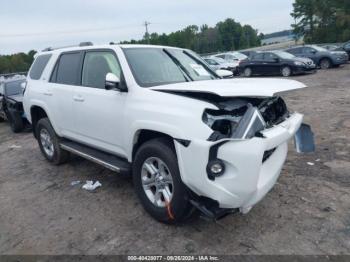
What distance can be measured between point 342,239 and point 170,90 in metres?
2.20

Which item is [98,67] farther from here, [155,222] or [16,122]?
[16,122]

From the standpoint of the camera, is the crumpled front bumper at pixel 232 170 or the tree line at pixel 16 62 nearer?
the crumpled front bumper at pixel 232 170

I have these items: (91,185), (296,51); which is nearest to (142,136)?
(91,185)

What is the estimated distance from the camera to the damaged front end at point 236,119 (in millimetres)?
3107

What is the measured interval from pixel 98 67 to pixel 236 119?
231cm

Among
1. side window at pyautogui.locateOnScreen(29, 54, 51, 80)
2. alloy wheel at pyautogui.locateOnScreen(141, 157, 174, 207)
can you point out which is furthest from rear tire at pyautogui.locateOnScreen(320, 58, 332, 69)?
alloy wheel at pyautogui.locateOnScreen(141, 157, 174, 207)

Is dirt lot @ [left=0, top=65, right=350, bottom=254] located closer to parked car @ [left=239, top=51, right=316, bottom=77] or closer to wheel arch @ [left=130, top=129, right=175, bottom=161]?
wheel arch @ [left=130, top=129, right=175, bottom=161]

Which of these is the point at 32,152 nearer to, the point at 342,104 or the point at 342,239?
the point at 342,239

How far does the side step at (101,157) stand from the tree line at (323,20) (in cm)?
4540

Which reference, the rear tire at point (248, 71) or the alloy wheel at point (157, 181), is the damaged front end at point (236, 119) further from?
the rear tire at point (248, 71)

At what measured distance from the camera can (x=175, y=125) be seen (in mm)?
3338

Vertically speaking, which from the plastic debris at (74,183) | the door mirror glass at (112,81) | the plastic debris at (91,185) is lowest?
the plastic debris at (74,183)

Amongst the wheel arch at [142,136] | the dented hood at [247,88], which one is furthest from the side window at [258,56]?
the wheel arch at [142,136]

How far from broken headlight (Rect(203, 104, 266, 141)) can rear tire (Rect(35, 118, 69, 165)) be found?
350 centimetres
